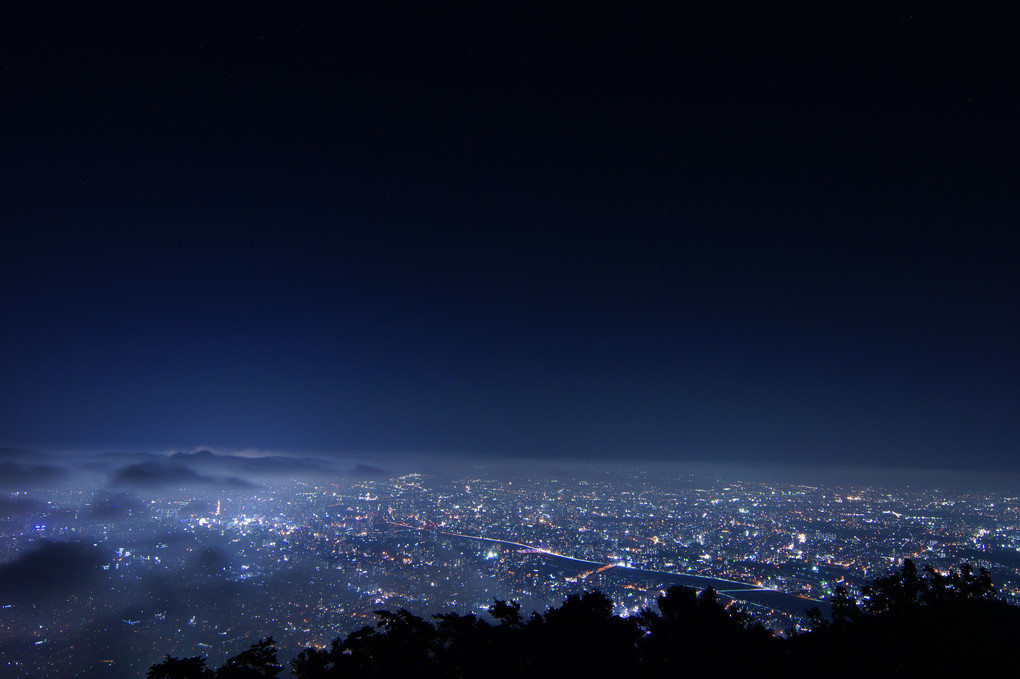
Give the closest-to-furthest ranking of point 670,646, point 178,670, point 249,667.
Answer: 1. point 178,670
2. point 249,667
3. point 670,646

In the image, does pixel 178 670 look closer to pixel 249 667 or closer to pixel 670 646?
pixel 249 667

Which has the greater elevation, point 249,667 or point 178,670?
point 178,670

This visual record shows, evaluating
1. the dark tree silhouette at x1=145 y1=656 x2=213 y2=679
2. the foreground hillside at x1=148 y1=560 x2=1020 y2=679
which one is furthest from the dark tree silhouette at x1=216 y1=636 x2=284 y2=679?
the dark tree silhouette at x1=145 y1=656 x2=213 y2=679

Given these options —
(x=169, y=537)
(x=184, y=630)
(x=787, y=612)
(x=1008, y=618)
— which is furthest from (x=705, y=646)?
(x=169, y=537)

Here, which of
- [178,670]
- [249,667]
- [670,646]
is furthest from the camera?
[670,646]

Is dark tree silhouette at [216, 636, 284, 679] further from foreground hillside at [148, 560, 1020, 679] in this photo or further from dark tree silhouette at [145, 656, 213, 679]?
dark tree silhouette at [145, 656, 213, 679]

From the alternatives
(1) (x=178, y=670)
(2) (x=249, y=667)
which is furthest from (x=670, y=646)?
(1) (x=178, y=670)

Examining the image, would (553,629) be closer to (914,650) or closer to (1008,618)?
(914,650)

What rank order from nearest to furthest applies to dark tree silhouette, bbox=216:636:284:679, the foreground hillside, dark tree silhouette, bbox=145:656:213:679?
dark tree silhouette, bbox=145:656:213:679 < dark tree silhouette, bbox=216:636:284:679 < the foreground hillside

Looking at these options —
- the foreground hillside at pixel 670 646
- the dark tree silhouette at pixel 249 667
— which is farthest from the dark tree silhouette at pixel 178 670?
the dark tree silhouette at pixel 249 667

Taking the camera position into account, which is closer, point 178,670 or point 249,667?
point 178,670
